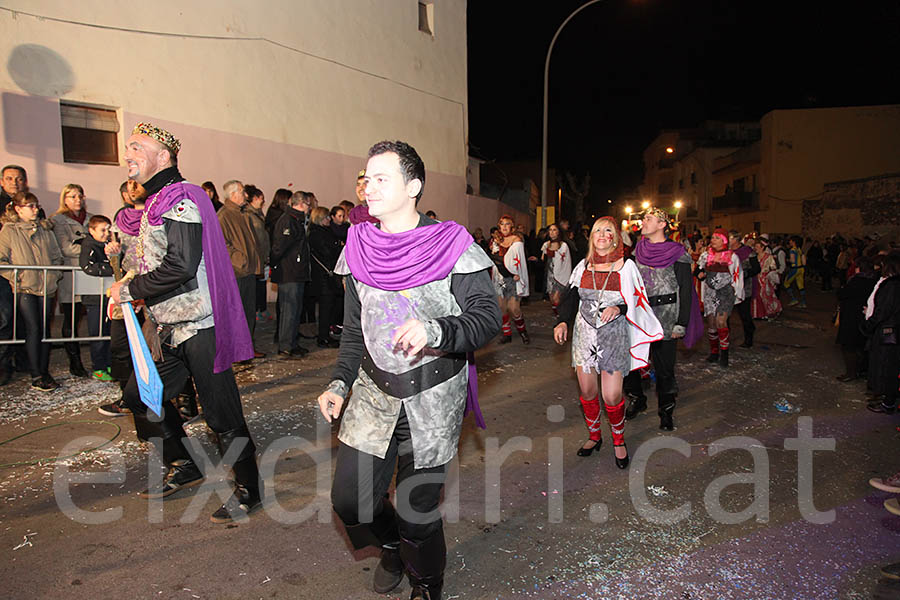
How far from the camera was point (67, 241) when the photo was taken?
23.0ft

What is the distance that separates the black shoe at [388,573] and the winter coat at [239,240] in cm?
489

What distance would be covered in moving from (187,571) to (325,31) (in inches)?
508

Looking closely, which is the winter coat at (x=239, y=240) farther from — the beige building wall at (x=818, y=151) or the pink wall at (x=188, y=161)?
the beige building wall at (x=818, y=151)

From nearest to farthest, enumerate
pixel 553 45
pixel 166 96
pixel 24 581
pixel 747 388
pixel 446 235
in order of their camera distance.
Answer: pixel 446 235 < pixel 24 581 < pixel 747 388 < pixel 166 96 < pixel 553 45

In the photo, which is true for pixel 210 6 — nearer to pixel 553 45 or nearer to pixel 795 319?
pixel 553 45

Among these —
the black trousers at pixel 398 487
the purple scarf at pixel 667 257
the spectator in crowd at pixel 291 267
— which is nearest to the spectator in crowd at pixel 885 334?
the purple scarf at pixel 667 257

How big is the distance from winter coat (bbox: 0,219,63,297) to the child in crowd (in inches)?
17.7

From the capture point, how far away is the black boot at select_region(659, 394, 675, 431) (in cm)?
558

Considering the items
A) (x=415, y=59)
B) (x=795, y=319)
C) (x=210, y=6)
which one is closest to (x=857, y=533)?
(x=795, y=319)

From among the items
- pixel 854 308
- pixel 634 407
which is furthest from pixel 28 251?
pixel 854 308

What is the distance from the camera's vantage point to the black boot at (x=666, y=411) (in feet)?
18.3

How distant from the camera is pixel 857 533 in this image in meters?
3.67

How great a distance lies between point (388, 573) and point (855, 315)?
6.61 m

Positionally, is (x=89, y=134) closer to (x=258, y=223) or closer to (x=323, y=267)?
(x=258, y=223)
